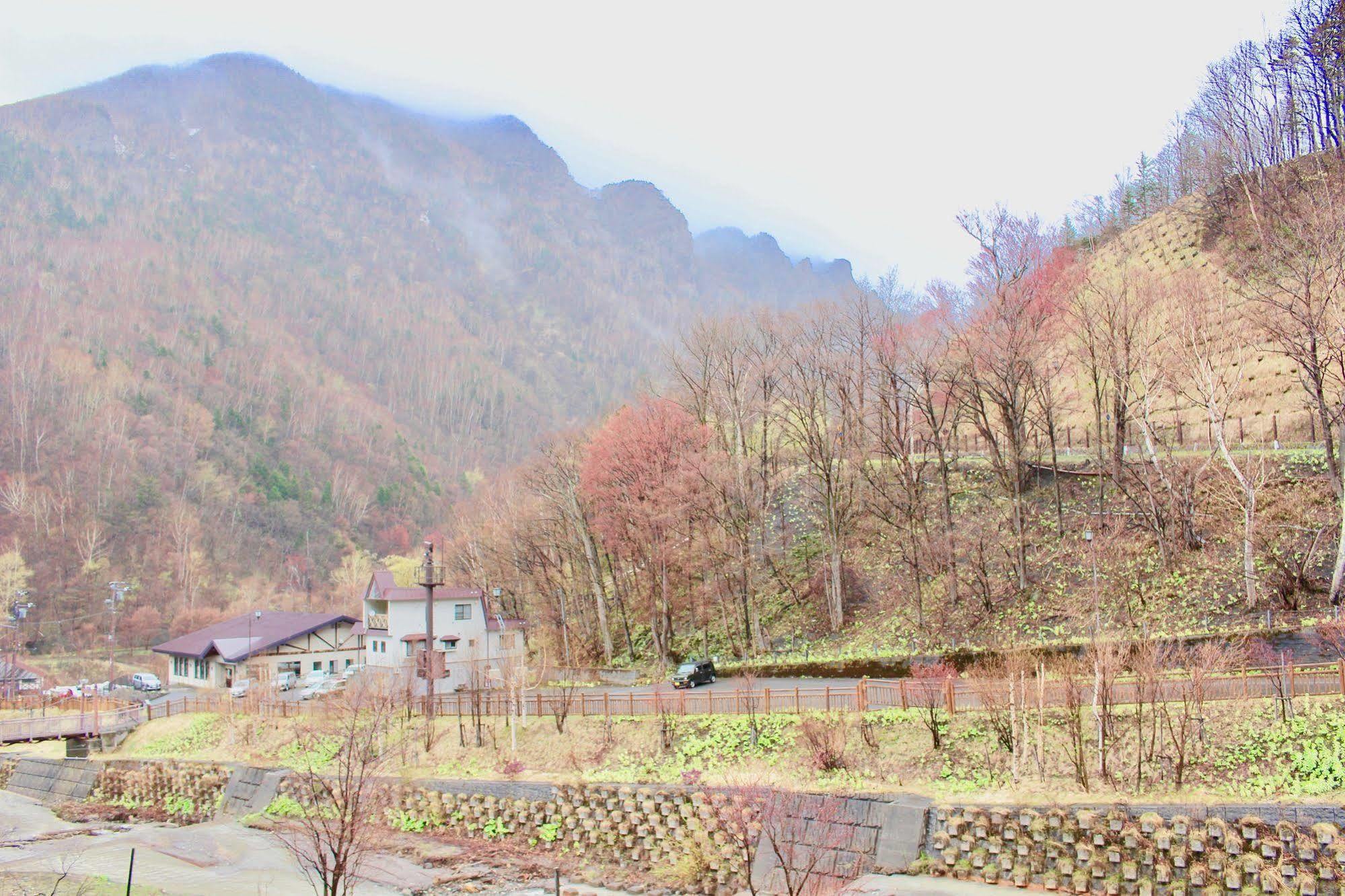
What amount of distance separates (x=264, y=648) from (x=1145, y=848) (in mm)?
52807

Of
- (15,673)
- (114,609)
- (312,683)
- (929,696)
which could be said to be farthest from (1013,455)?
(114,609)

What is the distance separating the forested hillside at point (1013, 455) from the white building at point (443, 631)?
3.94 meters

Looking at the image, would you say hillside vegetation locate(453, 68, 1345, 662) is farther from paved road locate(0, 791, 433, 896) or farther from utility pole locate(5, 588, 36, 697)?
utility pole locate(5, 588, 36, 697)

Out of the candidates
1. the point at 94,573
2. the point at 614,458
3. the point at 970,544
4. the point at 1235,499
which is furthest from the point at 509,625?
the point at 94,573

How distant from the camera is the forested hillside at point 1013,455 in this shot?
31.5 meters

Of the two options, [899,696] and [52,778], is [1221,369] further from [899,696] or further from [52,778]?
[52,778]

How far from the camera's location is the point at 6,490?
103 meters

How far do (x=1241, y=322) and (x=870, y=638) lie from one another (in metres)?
26.7

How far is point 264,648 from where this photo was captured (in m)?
56.7

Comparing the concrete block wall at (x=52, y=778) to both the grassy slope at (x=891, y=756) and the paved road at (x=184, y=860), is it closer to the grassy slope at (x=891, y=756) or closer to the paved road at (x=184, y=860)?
the paved road at (x=184, y=860)

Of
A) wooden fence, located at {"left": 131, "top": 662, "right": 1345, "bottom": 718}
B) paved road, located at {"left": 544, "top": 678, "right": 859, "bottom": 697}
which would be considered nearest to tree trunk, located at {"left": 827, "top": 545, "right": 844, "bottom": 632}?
paved road, located at {"left": 544, "top": 678, "right": 859, "bottom": 697}

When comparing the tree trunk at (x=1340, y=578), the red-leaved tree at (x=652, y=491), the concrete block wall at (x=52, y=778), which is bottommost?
the concrete block wall at (x=52, y=778)

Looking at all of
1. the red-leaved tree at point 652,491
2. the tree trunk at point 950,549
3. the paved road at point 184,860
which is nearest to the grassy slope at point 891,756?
the paved road at point 184,860

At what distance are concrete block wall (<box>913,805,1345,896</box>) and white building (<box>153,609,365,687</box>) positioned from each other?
153 ft
